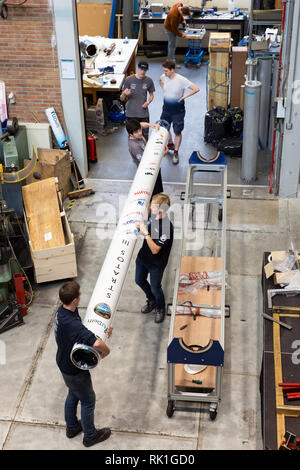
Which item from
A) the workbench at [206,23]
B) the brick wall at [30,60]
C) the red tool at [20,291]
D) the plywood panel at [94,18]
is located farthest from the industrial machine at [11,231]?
the workbench at [206,23]

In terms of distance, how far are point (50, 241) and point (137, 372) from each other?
87.6 inches

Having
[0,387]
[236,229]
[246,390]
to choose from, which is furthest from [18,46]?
[246,390]

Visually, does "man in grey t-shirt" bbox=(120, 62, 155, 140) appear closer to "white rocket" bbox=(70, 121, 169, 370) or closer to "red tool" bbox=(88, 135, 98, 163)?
"red tool" bbox=(88, 135, 98, 163)

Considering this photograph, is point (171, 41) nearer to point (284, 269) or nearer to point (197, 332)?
point (284, 269)

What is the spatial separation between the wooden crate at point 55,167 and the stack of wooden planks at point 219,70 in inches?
156

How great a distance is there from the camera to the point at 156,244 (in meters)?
6.49

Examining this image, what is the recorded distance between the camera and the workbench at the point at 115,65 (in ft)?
39.7

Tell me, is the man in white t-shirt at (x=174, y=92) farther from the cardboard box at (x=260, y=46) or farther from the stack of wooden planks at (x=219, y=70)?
the stack of wooden planks at (x=219, y=70)

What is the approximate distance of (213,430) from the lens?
5.91m

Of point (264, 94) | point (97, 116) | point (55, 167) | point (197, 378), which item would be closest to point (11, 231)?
point (55, 167)

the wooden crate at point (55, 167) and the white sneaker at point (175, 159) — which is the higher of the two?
the wooden crate at point (55, 167)

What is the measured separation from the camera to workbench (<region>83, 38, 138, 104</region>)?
12.1 m

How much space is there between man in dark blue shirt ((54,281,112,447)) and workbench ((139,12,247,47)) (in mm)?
12933

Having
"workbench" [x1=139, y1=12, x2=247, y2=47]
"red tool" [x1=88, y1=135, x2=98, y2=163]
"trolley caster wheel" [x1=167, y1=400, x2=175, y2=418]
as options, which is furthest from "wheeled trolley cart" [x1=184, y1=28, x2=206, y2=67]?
"trolley caster wheel" [x1=167, y1=400, x2=175, y2=418]
